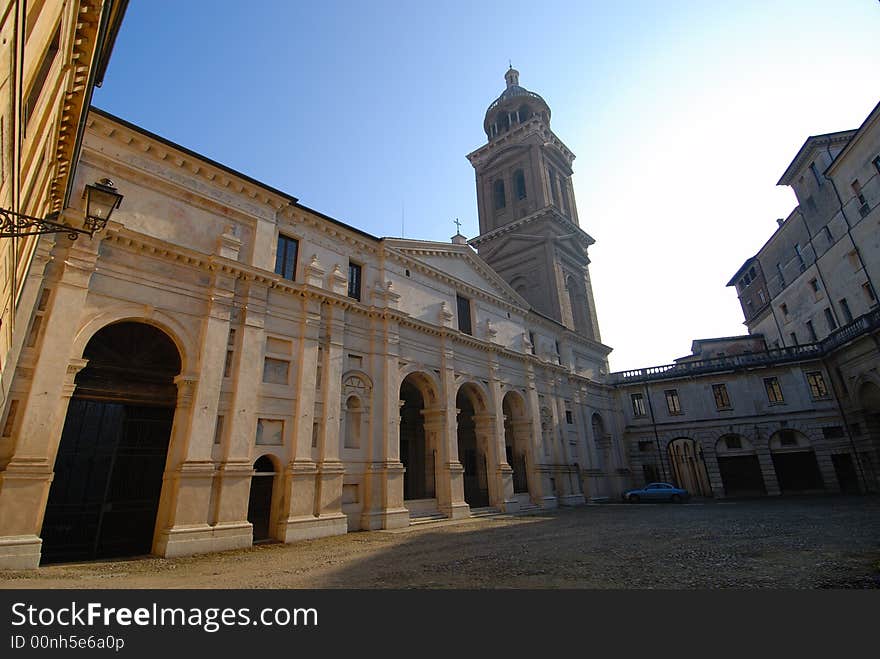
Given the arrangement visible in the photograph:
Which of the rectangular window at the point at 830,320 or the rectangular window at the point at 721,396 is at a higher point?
the rectangular window at the point at 830,320

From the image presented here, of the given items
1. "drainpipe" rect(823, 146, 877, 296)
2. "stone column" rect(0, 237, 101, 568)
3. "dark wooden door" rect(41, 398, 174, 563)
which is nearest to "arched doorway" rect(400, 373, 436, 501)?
"dark wooden door" rect(41, 398, 174, 563)

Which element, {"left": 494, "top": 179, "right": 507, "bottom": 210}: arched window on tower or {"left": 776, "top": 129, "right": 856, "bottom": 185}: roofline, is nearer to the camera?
{"left": 776, "top": 129, "right": 856, "bottom": 185}: roofline

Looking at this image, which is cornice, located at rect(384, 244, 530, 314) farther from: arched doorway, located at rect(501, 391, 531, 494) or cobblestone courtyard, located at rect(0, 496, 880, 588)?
cobblestone courtyard, located at rect(0, 496, 880, 588)

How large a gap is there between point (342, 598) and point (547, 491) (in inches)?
855

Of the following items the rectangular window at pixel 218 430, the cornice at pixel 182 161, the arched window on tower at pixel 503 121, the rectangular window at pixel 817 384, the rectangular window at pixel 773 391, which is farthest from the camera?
the arched window on tower at pixel 503 121

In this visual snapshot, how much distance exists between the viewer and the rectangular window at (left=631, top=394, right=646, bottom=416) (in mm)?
32688

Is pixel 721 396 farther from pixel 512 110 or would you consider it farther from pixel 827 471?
pixel 512 110

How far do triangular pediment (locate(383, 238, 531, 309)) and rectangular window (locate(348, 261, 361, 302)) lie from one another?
1.90m

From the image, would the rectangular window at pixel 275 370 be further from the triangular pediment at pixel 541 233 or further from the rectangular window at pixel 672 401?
the rectangular window at pixel 672 401

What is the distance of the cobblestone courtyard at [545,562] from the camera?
676 centimetres

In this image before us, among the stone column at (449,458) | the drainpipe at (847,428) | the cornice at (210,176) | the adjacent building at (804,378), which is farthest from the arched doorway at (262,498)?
the drainpipe at (847,428)

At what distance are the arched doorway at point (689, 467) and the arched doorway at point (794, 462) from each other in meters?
6.36

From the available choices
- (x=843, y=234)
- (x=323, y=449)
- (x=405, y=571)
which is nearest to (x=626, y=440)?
(x=843, y=234)

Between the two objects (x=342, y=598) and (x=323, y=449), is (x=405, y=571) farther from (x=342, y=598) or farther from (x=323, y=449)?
(x=323, y=449)
